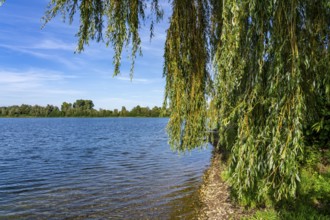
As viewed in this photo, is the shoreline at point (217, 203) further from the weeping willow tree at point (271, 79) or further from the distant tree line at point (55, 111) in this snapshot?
the distant tree line at point (55, 111)

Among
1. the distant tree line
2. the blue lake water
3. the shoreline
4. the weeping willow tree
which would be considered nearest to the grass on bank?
the shoreline

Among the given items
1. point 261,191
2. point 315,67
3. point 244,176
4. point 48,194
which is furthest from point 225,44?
point 48,194

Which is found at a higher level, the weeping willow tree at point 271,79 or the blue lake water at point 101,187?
the weeping willow tree at point 271,79

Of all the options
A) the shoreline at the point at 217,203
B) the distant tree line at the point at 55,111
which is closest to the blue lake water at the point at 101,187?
the shoreline at the point at 217,203

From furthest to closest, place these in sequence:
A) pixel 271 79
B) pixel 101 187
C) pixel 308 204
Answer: pixel 101 187
pixel 308 204
pixel 271 79

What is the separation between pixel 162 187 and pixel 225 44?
793cm

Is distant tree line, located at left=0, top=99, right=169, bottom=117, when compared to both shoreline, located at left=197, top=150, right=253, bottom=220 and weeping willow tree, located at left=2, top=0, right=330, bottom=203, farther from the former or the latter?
weeping willow tree, located at left=2, top=0, right=330, bottom=203

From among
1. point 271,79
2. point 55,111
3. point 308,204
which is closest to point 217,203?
point 308,204

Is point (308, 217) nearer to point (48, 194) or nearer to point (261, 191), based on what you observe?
point (261, 191)

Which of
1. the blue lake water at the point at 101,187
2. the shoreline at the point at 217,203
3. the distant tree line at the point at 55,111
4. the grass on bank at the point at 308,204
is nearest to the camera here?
the grass on bank at the point at 308,204

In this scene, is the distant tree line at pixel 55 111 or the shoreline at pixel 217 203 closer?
the shoreline at pixel 217 203

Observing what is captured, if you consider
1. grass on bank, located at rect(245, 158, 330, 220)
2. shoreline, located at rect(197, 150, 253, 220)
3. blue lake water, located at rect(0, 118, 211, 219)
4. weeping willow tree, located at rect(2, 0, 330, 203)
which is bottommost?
blue lake water, located at rect(0, 118, 211, 219)

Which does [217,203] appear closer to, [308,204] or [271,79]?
[308,204]

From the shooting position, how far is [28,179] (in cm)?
1305
